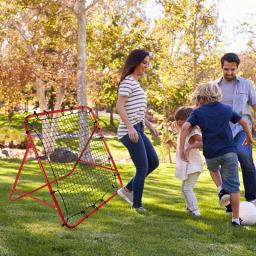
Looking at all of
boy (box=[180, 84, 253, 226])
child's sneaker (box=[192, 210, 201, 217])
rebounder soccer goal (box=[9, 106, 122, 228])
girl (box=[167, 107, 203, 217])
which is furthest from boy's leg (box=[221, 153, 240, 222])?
rebounder soccer goal (box=[9, 106, 122, 228])

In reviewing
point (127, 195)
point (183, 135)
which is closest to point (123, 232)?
point (183, 135)

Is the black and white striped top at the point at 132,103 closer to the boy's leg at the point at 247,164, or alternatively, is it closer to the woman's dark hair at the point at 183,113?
the woman's dark hair at the point at 183,113

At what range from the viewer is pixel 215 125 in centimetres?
565

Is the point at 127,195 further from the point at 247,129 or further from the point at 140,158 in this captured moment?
the point at 247,129

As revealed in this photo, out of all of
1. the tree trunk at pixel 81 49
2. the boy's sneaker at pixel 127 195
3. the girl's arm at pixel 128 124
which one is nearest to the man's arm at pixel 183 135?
the girl's arm at pixel 128 124

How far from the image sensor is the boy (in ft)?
18.6

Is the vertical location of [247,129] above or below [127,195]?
above

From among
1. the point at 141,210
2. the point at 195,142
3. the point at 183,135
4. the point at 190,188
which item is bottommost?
the point at 141,210

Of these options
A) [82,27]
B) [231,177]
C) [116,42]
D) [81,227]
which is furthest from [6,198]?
[116,42]

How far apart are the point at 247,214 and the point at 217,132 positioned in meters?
1.11

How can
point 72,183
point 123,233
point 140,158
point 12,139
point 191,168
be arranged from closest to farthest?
1. point 123,233
2. point 140,158
3. point 191,168
4. point 72,183
5. point 12,139

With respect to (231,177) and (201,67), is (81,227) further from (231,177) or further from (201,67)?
(201,67)

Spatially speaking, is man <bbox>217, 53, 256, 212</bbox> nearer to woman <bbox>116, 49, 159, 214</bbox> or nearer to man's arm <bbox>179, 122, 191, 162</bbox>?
man's arm <bbox>179, 122, 191, 162</bbox>

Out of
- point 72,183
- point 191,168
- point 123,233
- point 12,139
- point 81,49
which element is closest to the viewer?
point 123,233
